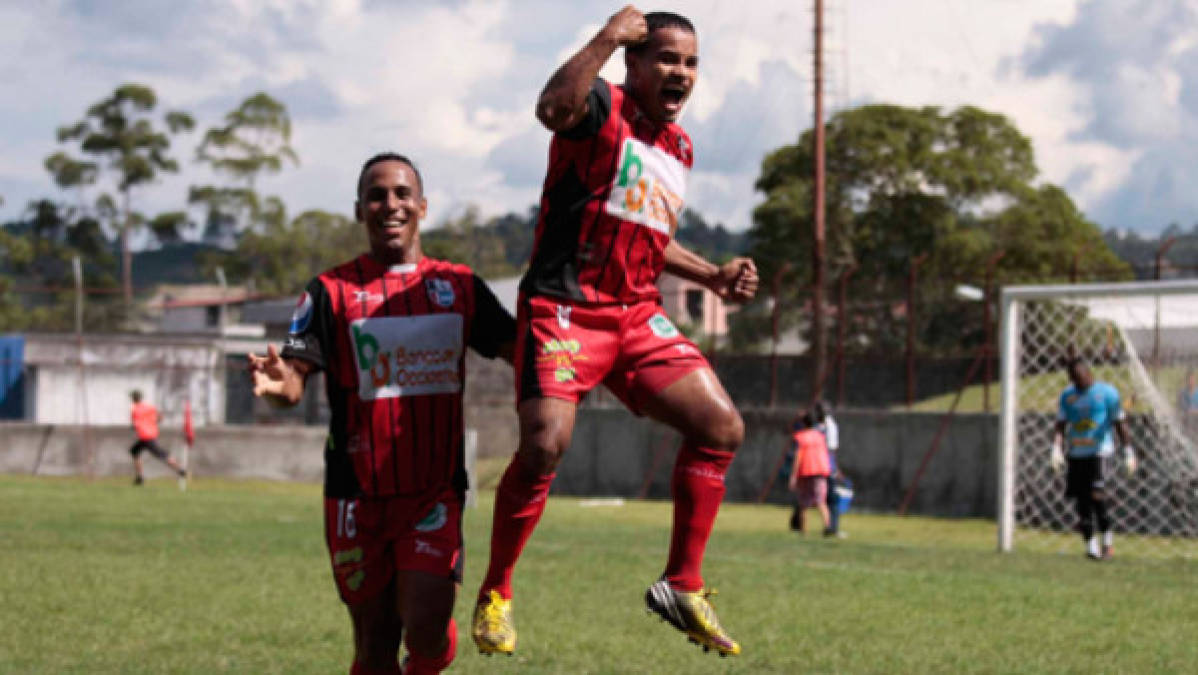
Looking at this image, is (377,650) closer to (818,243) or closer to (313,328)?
(313,328)

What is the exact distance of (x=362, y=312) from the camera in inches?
233

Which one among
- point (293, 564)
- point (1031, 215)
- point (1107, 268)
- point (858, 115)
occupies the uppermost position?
point (858, 115)

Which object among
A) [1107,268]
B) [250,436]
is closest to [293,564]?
[1107,268]

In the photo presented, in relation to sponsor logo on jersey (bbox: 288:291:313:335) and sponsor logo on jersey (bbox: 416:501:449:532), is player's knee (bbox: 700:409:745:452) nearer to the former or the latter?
sponsor logo on jersey (bbox: 416:501:449:532)

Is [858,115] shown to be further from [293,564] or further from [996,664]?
[996,664]

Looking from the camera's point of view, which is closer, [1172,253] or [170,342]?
[1172,253]

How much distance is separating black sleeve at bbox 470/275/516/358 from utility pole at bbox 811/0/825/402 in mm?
25715

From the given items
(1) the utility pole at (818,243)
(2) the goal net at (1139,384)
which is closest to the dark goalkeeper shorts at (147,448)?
(1) the utility pole at (818,243)

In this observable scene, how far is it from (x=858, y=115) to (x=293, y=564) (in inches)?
1440

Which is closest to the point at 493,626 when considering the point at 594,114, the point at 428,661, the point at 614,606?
the point at 428,661

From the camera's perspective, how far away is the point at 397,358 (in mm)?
5891

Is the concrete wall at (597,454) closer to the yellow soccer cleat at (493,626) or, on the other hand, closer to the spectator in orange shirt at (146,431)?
the spectator in orange shirt at (146,431)

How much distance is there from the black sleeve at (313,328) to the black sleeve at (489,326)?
56cm

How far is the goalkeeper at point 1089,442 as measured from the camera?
59.1 feet
